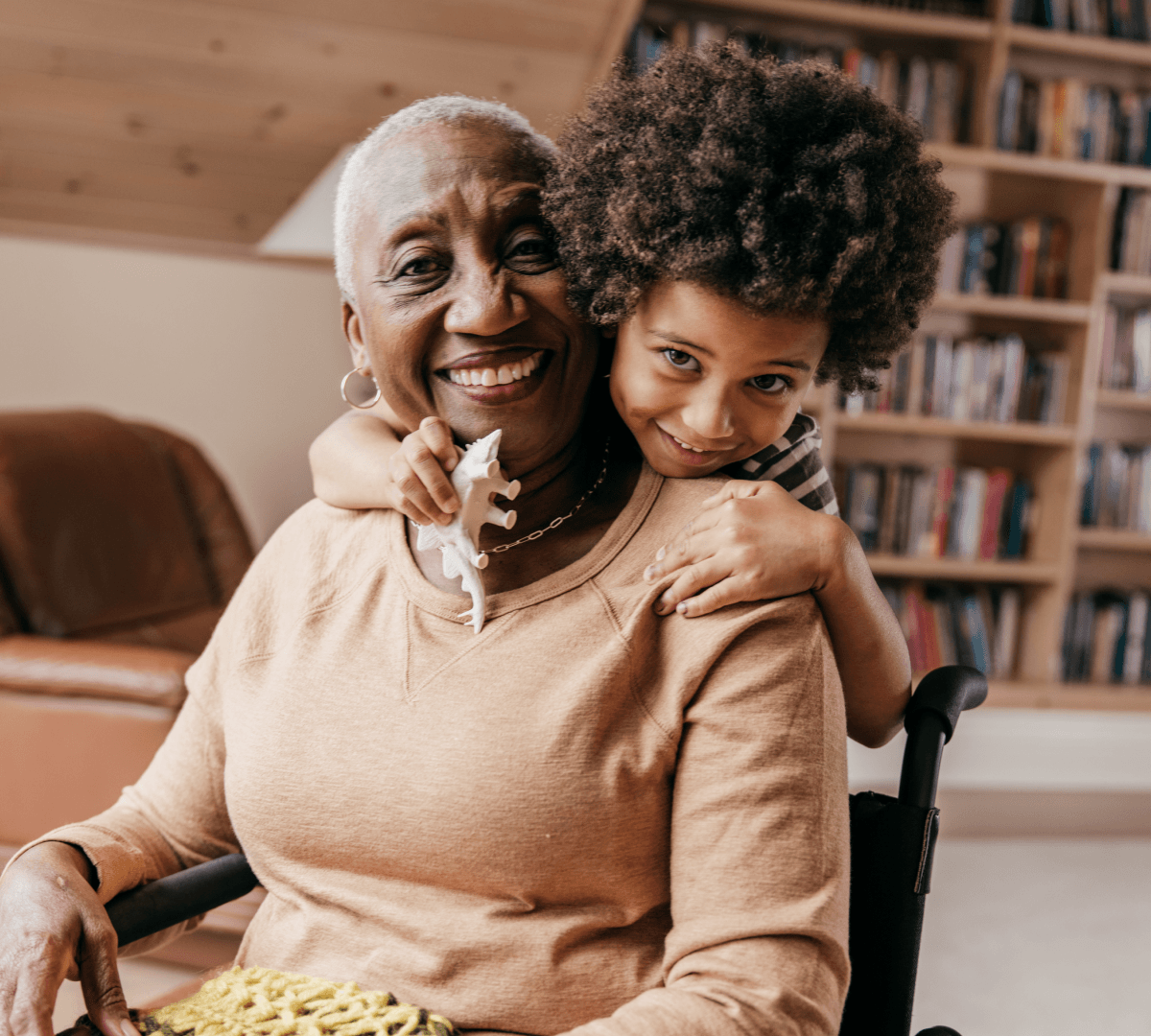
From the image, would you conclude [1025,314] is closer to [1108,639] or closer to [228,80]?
[1108,639]

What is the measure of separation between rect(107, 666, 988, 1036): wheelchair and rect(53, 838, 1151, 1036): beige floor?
1.38 metres

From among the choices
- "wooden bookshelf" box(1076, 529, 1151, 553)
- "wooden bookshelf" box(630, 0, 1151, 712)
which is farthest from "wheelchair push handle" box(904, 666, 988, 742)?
"wooden bookshelf" box(1076, 529, 1151, 553)

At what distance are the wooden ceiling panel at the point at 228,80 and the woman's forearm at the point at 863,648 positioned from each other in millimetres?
2565

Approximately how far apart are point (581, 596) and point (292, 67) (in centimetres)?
276

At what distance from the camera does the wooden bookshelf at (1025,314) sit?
3316mm

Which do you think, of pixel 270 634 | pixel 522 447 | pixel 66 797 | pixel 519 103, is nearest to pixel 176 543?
pixel 66 797

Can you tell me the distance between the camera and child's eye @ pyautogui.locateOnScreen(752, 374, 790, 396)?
874 millimetres

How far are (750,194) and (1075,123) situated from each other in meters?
3.27

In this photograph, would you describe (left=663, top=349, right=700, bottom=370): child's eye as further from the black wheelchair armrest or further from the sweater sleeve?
the black wheelchair armrest

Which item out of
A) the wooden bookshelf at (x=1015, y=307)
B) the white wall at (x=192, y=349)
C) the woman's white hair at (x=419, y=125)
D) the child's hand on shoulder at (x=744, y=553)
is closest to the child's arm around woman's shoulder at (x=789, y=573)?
the child's hand on shoulder at (x=744, y=553)

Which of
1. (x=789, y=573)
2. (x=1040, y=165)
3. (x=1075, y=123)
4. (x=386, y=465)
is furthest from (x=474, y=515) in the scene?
(x=1075, y=123)

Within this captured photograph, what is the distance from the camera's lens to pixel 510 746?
31.8 inches

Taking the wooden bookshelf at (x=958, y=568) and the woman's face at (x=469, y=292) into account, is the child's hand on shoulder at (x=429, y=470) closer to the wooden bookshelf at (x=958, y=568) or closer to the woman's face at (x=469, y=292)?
the woman's face at (x=469, y=292)

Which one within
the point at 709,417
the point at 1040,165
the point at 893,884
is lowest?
the point at 893,884
